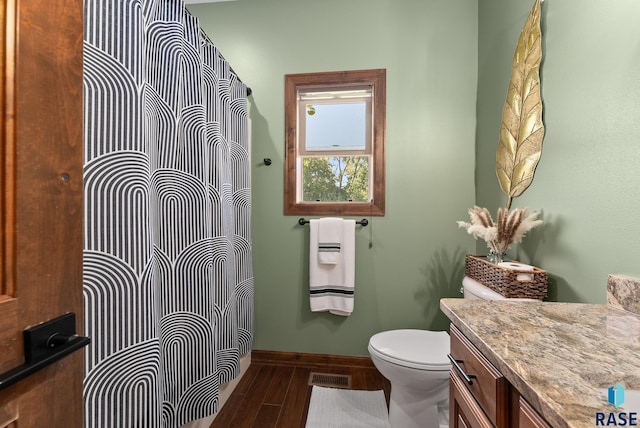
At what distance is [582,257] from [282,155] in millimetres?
1721

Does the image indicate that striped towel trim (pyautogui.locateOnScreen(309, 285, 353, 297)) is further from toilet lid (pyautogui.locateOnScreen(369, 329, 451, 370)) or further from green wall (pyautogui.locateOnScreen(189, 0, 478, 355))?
toilet lid (pyautogui.locateOnScreen(369, 329, 451, 370))

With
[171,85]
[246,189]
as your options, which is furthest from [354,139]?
[171,85]

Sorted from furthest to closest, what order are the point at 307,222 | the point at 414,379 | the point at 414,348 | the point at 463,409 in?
the point at 307,222 → the point at 414,348 → the point at 414,379 → the point at 463,409

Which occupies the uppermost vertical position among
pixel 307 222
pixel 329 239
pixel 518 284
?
pixel 307 222

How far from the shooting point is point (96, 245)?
2.43 feet

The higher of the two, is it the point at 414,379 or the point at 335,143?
the point at 335,143

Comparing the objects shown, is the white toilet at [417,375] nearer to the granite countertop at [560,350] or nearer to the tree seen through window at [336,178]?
the granite countertop at [560,350]

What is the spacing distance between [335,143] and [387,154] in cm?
40

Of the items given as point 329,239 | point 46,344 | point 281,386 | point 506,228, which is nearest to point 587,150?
point 506,228

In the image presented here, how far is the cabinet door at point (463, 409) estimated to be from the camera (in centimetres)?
64

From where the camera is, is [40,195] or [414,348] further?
[414,348]

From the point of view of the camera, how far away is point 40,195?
0.48 metres

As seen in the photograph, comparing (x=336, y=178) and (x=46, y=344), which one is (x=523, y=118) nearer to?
(x=336, y=178)

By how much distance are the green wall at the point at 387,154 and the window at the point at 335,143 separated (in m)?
0.07
